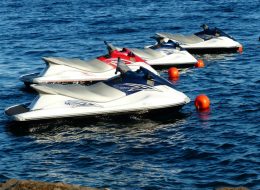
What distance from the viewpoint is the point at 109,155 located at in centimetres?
2331

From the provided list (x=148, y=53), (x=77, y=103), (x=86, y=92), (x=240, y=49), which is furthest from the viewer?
(x=240, y=49)

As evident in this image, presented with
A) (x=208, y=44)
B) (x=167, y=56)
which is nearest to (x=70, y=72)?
(x=167, y=56)

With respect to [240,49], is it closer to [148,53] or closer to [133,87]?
[148,53]

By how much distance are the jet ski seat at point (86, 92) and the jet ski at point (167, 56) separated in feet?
33.2

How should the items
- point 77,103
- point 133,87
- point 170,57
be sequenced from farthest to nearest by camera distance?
point 170,57 → point 133,87 → point 77,103

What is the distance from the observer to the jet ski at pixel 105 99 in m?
26.4

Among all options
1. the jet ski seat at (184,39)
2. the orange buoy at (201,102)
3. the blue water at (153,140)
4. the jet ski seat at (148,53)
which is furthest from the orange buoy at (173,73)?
the orange buoy at (201,102)

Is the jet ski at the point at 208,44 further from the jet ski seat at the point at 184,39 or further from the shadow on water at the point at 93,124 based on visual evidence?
the shadow on water at the point at 93,124

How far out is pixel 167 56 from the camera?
38469 millimetres

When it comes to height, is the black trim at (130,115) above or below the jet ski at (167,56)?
above

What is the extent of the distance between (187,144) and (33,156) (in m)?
6.05

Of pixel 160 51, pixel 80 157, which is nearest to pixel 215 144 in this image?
pixel 80 157

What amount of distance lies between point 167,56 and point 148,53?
121 cm

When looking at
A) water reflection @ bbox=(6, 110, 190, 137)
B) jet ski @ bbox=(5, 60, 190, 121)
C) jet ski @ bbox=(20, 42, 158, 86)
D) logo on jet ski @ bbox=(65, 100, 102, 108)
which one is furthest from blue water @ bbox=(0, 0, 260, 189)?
jet ski @ bbox=(20, 42, 158, 86)
